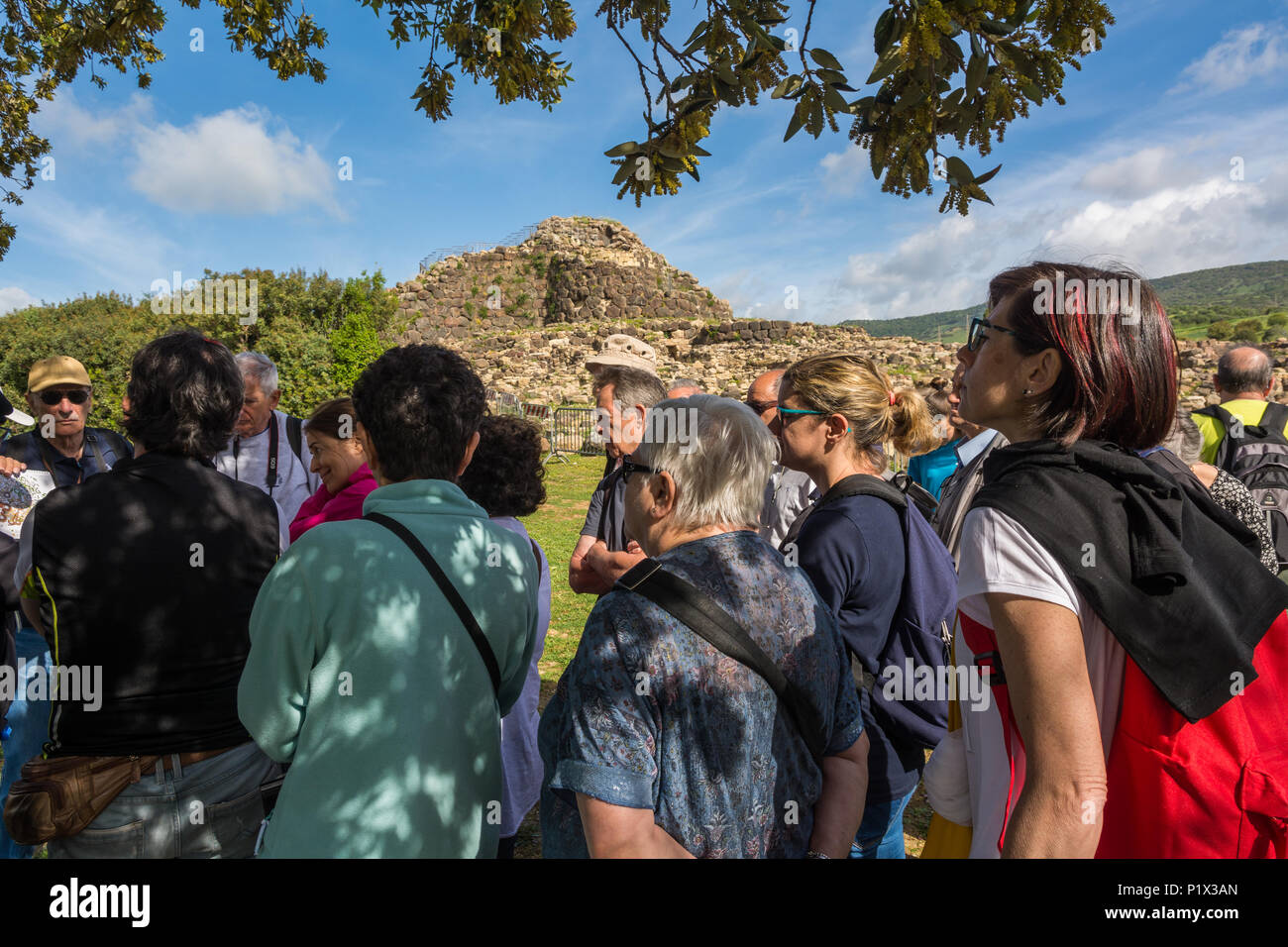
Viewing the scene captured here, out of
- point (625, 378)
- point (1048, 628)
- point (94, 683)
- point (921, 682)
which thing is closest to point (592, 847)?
point (1048, 628)

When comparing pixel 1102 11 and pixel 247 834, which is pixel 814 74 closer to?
pixel 1102 11

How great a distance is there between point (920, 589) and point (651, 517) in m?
1.11

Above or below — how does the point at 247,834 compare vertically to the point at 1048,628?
below

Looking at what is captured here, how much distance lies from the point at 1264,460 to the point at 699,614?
4818 millimetres

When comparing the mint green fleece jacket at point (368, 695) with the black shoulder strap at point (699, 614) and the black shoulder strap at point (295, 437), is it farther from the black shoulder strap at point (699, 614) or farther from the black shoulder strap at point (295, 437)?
the black shoulder strap at point (295, 437)

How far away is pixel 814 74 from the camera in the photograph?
2703mm

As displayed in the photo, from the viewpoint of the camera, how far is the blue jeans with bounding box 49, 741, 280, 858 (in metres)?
2.05

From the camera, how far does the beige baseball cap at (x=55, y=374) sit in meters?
3.76

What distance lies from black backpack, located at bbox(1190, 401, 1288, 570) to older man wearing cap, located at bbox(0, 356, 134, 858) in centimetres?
620

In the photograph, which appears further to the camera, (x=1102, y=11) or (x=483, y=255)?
(x=483, y=255)

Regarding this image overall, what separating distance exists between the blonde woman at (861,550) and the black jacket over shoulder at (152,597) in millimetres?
1747

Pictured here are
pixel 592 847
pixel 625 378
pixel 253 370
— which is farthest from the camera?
pixel 253 370

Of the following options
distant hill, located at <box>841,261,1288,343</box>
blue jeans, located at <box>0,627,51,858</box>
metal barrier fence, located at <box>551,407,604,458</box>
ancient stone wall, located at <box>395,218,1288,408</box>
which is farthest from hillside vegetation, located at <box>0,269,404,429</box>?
distant hill, located at <box>841,261,1288,343</box>

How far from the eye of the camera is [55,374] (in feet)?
12.4
